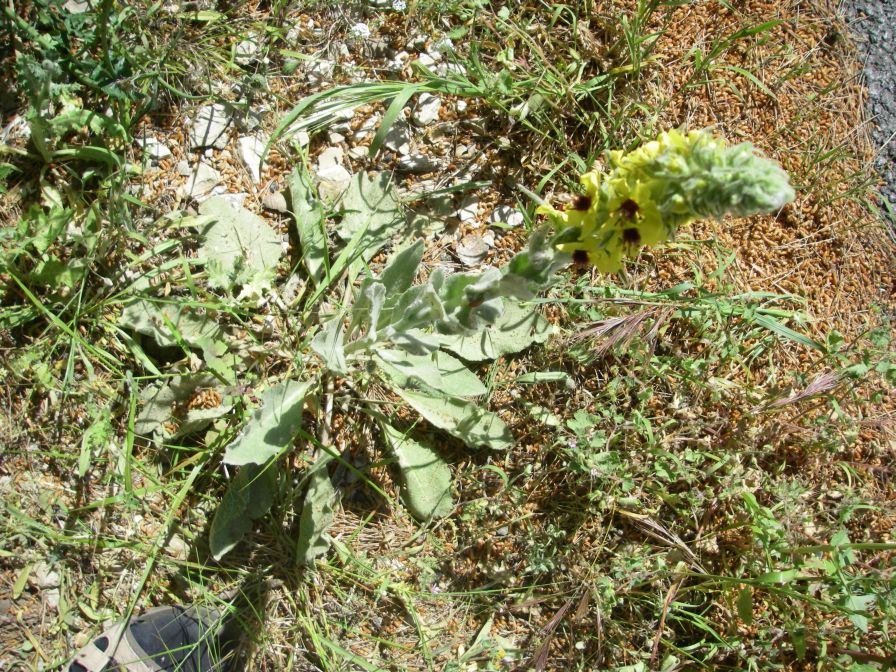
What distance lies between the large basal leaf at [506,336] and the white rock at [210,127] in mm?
1443

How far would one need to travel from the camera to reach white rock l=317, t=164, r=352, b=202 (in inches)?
122

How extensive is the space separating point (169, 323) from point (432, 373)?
1.11 meters

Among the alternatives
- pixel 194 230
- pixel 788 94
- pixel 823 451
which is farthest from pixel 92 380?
pixel 788 94

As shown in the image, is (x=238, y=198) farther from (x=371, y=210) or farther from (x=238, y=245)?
(x=371, y=210)

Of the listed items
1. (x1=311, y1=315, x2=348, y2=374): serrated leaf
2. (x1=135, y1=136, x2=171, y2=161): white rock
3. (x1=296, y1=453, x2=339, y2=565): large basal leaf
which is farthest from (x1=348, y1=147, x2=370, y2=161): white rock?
(x1=296, y1=453, x2=339, y2=565): large basal leaf

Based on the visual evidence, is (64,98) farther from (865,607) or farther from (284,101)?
(865,607)

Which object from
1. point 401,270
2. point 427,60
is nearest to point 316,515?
point 401,270

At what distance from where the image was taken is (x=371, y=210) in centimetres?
302

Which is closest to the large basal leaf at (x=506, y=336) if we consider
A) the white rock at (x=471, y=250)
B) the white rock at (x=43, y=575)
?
the white rock at (x=471, y=250)

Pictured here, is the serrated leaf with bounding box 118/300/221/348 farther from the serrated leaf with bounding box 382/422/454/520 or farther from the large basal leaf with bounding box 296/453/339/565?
the serrated leaf with bounding box 382/422/454/520

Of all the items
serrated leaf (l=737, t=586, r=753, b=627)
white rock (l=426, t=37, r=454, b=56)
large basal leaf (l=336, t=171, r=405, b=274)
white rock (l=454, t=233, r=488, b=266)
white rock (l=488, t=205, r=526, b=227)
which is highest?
white rock (l=426, t=37, r=454, b=56)

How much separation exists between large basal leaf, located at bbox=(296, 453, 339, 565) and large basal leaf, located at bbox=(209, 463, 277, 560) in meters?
0.16

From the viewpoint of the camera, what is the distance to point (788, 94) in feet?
10.8

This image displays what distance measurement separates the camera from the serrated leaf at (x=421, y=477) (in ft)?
9.66
